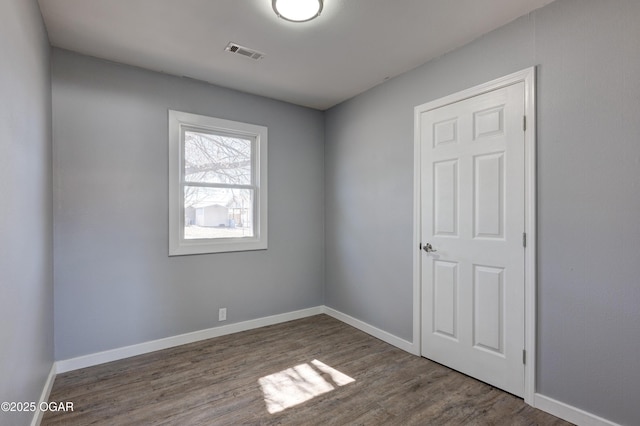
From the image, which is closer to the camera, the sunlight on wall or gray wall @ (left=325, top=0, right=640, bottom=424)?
gray wall @ (left=325, top=0, right=640, bottom=424)

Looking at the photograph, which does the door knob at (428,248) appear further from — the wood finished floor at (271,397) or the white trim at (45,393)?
the white trim at (45,393)

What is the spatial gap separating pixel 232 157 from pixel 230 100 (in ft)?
2.03

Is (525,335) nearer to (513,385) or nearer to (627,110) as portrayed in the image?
(513,385)

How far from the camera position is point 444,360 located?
266cm

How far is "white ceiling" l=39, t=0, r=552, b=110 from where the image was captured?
2055 millimetres

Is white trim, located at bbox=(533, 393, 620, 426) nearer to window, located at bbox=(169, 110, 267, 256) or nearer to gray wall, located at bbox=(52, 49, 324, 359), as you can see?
gray wall, located at bbox=(52, 49, 324, 359)

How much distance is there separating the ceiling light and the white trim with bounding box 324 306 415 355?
287 centimetres

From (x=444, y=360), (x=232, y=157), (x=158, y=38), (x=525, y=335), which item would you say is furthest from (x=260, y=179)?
(x=525, y=335)

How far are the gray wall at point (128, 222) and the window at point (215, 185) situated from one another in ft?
0.31

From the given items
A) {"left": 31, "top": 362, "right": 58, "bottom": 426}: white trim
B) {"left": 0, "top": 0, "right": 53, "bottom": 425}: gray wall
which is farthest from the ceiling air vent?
{"left": 31, "top": 362, "right": 58, "bottom": 426}: white trim

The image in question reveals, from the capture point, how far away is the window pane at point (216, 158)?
10.6 feet

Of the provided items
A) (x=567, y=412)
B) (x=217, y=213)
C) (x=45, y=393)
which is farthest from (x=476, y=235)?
(x=45, y=393)

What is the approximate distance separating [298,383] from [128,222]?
6.77 ft

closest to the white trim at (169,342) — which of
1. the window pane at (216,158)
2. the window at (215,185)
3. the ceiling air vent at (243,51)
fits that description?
the window at (215,185)
